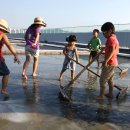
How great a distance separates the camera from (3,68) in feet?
21.9

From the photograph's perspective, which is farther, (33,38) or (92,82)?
(33,38)

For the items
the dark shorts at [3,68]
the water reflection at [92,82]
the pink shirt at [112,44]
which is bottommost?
the water reflection at [92,82]

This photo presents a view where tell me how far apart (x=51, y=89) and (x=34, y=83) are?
91 cm

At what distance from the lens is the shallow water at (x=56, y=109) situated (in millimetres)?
5078

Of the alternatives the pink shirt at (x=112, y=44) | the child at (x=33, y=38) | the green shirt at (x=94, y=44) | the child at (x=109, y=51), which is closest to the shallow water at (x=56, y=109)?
the child at (x=109, y=51)

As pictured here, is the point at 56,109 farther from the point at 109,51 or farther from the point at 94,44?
the point at 94,44

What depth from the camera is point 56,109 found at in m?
6.02

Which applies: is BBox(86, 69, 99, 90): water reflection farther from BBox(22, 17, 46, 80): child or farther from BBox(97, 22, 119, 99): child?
BBox(22, 17, 46, 80): child

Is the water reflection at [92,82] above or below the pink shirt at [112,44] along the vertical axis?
below

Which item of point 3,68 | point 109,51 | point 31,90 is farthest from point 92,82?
point 3,68

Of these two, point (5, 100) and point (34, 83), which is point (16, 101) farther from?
point (34, 83)

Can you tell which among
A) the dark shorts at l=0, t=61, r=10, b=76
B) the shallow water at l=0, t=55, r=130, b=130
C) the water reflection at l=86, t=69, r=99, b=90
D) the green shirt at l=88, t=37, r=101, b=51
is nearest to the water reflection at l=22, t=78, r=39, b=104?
the shallow water at l=0, t=55, r=130, b=130

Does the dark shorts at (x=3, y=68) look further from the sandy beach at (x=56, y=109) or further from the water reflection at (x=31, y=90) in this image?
the water reflection at (x=31, y=90)

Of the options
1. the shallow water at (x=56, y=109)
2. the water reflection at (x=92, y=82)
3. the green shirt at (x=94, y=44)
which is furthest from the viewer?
the green shirt at (x=94, y=44)
